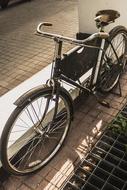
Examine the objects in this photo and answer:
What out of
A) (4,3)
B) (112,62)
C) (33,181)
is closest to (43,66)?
(112,62)

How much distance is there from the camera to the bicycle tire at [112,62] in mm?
3822

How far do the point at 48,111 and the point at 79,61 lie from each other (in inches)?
29.4

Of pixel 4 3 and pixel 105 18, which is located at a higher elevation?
pixel 105 18

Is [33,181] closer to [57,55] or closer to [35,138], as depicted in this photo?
[35,138]

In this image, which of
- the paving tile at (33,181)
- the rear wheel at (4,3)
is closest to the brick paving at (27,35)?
the rear wheel at (4,3)

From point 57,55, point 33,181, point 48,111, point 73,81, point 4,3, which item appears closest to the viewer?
point 57,55

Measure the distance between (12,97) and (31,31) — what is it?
3524 millimetres

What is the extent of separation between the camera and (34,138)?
3150 mm

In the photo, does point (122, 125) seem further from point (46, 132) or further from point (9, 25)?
point (9, 25)

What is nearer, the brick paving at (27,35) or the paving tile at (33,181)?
the paving tile at (33,181)

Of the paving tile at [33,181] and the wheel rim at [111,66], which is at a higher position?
the wheel rim at [111,66]

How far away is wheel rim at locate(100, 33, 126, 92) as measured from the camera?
12.8 ft

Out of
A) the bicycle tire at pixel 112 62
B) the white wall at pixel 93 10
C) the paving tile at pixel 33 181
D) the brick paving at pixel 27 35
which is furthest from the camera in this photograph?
the brick paving at pixel 27 35

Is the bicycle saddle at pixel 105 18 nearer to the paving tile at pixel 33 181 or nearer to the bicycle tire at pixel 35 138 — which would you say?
the bicycle tire at pixel 35 138
